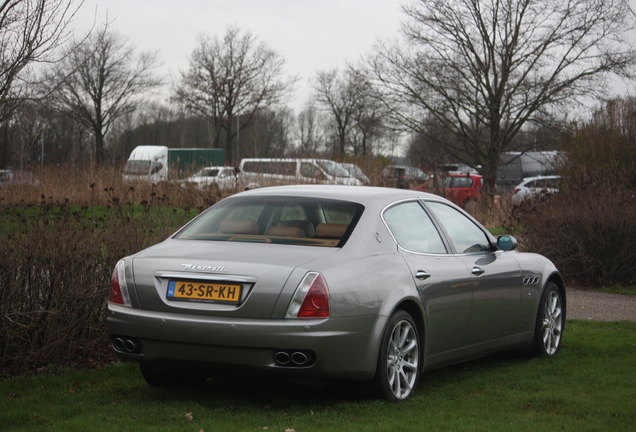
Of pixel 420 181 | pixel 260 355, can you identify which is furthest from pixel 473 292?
pixel 420 181

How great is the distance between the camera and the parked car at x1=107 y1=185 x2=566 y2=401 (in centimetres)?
498

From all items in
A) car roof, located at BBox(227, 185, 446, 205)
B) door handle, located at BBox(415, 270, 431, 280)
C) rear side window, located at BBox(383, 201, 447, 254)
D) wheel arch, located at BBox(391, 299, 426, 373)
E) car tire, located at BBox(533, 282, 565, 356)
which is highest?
car roof, located at BBox(227, 185, 446, 205)

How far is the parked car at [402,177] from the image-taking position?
70.5ft

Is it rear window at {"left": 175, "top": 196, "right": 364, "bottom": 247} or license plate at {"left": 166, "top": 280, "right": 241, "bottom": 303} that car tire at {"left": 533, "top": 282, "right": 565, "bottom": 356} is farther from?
license plate at {"left": 166, "top": 280, "right": 241, "bottom": 303}

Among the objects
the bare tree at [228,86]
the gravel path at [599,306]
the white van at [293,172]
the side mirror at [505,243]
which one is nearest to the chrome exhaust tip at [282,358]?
the side mirror at [505,243]

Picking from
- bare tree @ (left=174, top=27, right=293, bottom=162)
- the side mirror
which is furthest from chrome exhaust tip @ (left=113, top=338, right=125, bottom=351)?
bare tree @ (left=174, top=27, right=293, bottom=162)

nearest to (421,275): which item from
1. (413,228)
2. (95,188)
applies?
(413,228)

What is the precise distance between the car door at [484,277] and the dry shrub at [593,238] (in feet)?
22.8

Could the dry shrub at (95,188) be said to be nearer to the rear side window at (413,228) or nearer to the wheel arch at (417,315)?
the rear side window at (413,228)

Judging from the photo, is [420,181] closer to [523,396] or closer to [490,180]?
[490,180]

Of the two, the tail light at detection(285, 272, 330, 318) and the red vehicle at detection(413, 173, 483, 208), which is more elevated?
the red vehicle at detection(413, 173, 483, 208)

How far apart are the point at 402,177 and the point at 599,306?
1065 cm

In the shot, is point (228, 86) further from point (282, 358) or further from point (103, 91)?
point (282, 358)

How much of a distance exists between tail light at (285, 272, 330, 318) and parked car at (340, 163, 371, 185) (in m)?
Result: 16.3
